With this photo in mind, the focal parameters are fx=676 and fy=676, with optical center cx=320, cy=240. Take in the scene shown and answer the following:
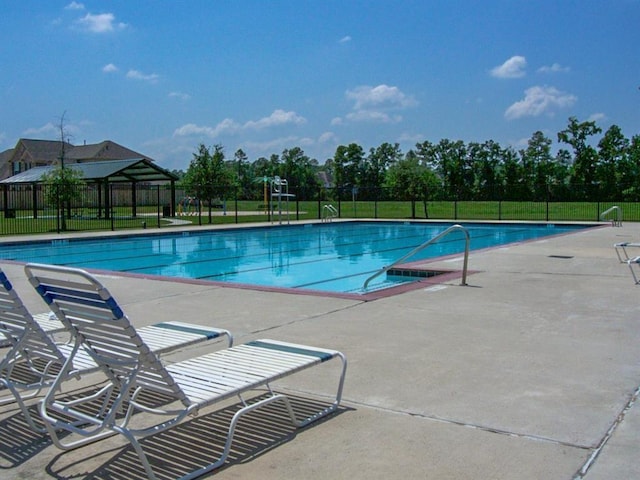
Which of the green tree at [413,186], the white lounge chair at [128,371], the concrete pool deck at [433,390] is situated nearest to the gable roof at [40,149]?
the green tree at [413,186]

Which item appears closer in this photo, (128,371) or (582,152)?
(128,371)

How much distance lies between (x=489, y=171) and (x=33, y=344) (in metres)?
54.2

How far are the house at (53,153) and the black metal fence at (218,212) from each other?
1576cm

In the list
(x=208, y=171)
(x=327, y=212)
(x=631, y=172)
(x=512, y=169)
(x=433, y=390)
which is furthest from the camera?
(x=512, y=169)

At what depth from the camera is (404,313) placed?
784cm

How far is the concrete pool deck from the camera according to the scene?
3.60 m

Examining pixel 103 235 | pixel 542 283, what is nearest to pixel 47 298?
pixel 542 283

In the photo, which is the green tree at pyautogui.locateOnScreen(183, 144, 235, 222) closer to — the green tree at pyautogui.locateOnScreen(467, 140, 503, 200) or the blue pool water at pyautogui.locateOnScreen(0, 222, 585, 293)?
the blue pool water at pyautogui.locateOnScreen(0, 222, 585, 293)

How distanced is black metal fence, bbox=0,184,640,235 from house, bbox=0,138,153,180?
1576cm

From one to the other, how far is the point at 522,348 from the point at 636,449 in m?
2.37

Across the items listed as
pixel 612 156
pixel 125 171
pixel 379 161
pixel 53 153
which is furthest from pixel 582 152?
pixel 53 153

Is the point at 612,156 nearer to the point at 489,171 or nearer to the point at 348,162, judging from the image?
the point at 489,171

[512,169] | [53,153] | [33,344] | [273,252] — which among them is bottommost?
[273,252]

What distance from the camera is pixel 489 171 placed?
183ft
